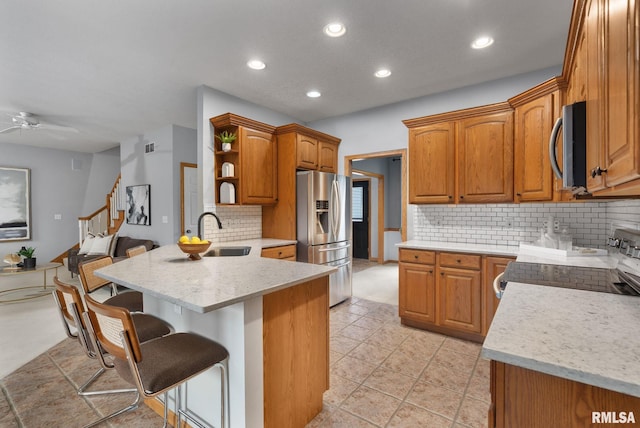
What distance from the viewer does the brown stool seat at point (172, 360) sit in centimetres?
126

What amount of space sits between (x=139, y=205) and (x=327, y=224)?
150 inches

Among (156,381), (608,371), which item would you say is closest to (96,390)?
(156,381)

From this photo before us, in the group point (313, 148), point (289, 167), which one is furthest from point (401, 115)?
point (289, 167)

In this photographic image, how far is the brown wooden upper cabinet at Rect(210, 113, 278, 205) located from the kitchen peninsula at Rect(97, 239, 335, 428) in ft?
5.70

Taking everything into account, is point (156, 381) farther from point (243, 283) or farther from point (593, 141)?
point (593, 141)

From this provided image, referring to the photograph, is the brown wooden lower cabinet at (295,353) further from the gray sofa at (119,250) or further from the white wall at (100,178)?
the white wall at (100,178)

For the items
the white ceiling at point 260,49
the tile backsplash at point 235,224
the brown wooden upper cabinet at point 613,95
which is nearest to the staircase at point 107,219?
the white ceiling at point 260,49

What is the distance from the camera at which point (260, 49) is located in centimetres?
279

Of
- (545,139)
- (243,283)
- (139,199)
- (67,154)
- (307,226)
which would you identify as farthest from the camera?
(67,154)

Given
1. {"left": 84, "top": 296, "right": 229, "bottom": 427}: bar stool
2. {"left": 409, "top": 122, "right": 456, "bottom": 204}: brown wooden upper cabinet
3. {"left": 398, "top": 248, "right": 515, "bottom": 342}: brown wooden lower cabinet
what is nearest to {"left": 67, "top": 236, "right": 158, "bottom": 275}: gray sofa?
{"left": 84, "top": 296, "right": 229, "bottom": 427}: bar stool

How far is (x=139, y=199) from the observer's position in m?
5.67

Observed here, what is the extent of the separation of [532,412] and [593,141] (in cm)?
96

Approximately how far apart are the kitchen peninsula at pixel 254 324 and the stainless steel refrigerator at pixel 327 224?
1.78 m

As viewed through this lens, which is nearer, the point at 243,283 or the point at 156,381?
the point at 156,381
